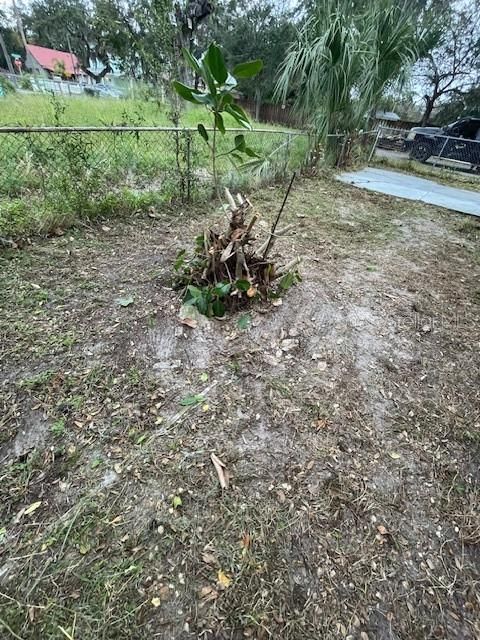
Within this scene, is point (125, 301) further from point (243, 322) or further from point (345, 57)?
point (345, 57)

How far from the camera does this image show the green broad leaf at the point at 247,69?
134 cm

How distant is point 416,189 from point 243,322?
16.4ft

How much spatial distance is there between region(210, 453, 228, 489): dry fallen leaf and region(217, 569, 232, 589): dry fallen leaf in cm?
23

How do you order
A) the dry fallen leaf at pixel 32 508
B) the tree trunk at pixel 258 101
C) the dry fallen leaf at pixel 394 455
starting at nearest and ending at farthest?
the dry fallen leaf at pixel 32 508 < the dry fallen leaf at pixel 394 455 < the tree trunk at pixel 258 101

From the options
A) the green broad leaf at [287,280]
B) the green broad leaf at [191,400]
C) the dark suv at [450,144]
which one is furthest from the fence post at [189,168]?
the dark suv at [450,144]

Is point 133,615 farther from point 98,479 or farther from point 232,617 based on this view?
point 98,479

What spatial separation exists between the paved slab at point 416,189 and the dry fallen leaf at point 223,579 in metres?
4.92

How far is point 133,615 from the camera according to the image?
30.8 inches

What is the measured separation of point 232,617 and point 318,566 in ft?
0.89

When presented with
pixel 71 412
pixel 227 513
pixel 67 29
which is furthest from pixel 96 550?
pixel 67 29

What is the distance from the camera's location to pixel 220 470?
110 cm

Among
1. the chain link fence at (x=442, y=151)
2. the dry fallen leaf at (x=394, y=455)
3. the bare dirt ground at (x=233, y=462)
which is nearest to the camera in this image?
the bare dirt ground at (x=233, y=462)

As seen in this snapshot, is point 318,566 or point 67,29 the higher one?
point 67,29

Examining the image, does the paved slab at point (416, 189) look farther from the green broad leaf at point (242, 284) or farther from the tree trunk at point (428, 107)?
Result: the tree trunk at point (428, 107)
